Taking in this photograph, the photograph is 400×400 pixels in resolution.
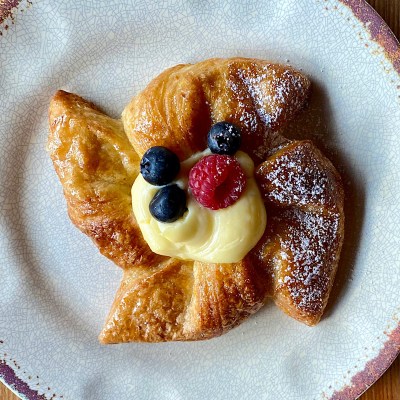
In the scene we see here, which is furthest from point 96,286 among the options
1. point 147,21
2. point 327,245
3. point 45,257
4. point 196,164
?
point 147,21

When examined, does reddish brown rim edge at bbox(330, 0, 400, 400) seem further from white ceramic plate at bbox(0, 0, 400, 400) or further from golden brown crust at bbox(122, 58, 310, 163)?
golden brown crust at bbox(122, 58, 310, 163)

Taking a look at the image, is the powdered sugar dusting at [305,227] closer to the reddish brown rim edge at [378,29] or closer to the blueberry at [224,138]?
the blueberry at [224,138]

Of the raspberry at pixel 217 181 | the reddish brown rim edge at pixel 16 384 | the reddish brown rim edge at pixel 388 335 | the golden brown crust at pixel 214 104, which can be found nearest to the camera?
the raspberry at pixel 217 181

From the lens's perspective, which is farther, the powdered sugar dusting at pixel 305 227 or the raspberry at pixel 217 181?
the powdered sugar dusting at pixel 305 227

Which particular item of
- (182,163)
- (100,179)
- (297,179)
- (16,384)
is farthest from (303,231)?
(16,384)

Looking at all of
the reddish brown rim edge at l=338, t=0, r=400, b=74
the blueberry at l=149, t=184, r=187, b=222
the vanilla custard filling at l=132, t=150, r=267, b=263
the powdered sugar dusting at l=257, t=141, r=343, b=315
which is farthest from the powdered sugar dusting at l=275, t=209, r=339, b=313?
the reddish brown rim edge at l=338, t=0, r=400, b=74

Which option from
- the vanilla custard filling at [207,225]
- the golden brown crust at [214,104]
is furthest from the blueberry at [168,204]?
the golden brown crust at [214,104]

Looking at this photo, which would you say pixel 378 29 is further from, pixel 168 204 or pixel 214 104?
pixel 168 204
